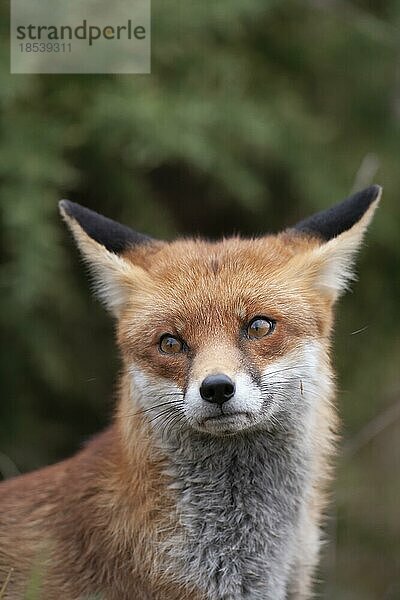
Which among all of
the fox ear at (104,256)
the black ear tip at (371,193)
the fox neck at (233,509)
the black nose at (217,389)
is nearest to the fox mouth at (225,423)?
the black nose at (217,389)

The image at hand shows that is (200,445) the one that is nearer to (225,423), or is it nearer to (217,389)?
(225,423)

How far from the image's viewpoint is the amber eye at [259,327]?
4934 millimetres

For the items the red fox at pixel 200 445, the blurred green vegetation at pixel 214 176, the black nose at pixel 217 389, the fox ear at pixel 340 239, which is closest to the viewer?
the black nose at pixel 217 389

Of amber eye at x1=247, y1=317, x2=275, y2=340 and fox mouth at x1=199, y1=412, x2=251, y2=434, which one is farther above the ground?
amber eye at x1=247, y1=317, x2=275, y2=340

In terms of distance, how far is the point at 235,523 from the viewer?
5.09 metres

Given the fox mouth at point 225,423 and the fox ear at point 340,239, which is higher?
the fox ear at point 340,239

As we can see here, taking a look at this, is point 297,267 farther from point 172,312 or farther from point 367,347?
point 367,347

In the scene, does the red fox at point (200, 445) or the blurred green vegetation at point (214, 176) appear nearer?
the red fox at point (200, 445)

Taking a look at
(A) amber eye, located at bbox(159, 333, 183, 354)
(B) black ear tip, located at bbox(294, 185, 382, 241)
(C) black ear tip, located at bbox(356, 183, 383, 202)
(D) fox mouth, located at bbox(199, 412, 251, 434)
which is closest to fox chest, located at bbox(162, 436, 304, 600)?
(D) fox mouth, located at bbox(199, 412, 251, 434)

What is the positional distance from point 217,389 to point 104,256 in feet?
3.86

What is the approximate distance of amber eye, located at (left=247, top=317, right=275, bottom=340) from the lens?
4.93 meters

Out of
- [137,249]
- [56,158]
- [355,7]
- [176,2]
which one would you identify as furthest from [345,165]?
[137,249]

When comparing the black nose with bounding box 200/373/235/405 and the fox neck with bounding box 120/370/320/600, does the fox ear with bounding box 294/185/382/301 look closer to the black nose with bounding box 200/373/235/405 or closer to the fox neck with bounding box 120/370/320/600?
the fox neck with bounding box 120/370/320/600

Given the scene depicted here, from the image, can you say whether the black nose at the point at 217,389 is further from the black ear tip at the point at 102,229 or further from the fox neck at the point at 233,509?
the black ear tip at the point at 102,229
